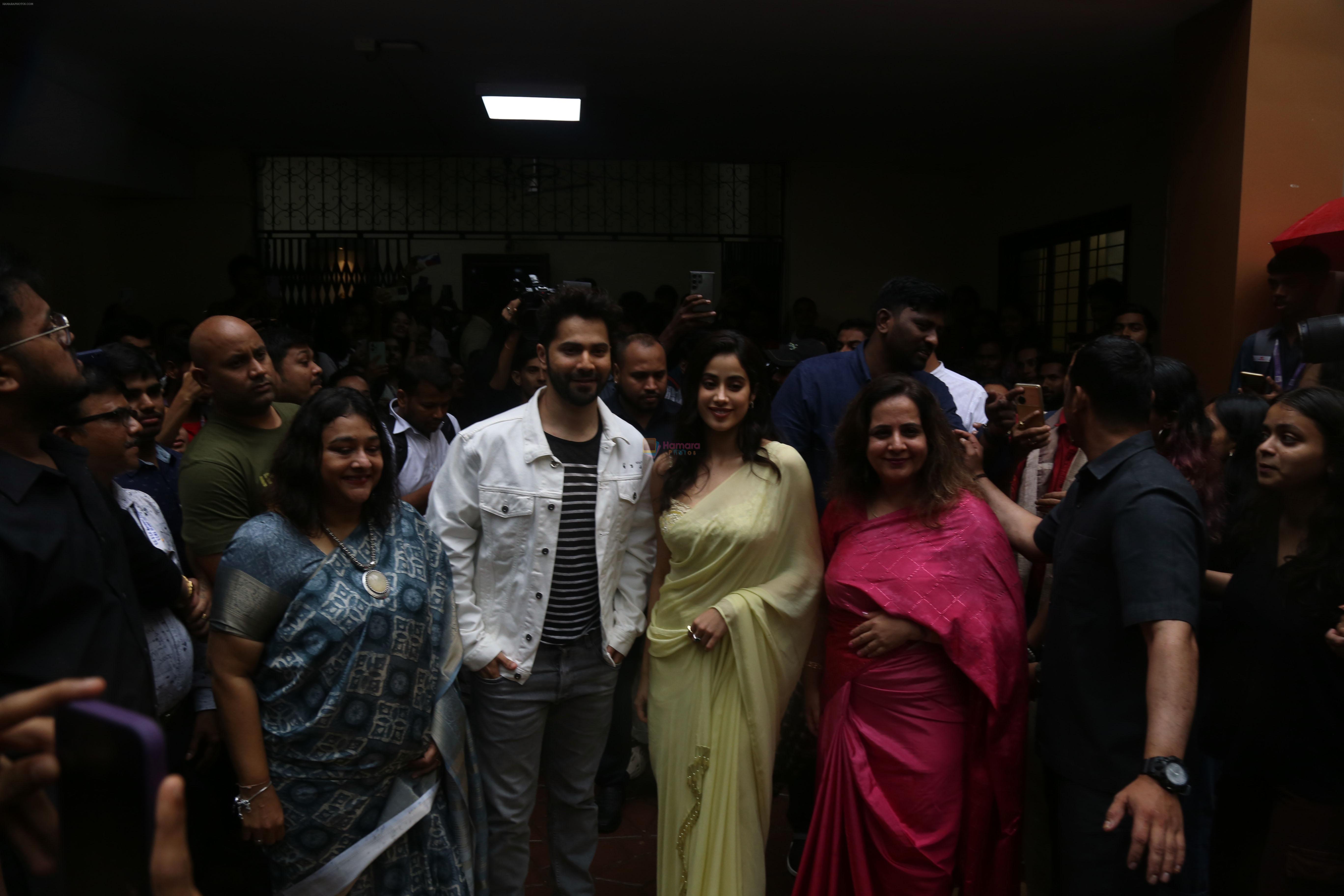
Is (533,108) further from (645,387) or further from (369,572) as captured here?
(369,572)

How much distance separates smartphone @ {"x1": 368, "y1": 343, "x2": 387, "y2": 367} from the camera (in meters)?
5.39

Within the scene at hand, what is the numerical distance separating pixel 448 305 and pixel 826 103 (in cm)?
373

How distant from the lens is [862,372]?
11.0 ft

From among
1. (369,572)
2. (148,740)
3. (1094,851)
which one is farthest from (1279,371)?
(148,740)

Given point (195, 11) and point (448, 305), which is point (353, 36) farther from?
point (448, 305)

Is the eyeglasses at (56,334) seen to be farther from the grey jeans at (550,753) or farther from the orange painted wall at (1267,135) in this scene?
the orange painted wall at (1267,135)

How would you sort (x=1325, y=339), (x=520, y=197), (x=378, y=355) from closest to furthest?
(x=1325, y=339) < (x=378, y=355) < (x=520, y=197)

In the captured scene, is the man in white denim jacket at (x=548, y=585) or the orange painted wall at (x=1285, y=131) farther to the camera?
the orange painted wall at (x=1285, y=131)

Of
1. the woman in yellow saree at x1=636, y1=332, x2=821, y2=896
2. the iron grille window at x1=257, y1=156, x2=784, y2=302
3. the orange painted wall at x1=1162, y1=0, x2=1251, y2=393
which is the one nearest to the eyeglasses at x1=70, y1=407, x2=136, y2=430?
the woman in yellow saree at x1=636, y1=332, x2=821, y2=896

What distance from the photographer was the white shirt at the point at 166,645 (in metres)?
2.35

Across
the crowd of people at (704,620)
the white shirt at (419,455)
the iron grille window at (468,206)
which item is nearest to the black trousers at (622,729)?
the crowd of people at (704,620)

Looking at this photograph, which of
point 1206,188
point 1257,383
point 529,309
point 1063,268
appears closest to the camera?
point 1257,383

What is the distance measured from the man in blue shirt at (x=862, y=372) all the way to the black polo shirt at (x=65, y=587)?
77.4 inches

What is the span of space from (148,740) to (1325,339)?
9.80 ft
